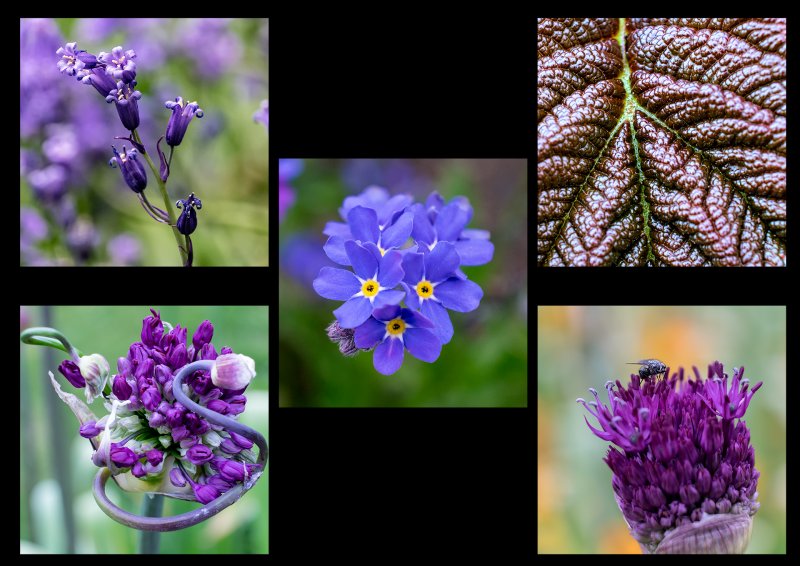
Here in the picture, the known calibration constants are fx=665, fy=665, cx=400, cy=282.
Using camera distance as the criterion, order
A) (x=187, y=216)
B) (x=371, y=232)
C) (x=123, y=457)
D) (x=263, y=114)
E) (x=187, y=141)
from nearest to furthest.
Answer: (x=123, y=457)
(x=371, y=232)
(x=187, y=216)
(x=263, y=114)
(x=187, y=141)

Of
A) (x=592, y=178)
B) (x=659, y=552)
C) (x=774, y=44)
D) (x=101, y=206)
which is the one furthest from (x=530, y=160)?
(x=101, y=206)

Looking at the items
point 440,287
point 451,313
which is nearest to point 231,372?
point 440,287

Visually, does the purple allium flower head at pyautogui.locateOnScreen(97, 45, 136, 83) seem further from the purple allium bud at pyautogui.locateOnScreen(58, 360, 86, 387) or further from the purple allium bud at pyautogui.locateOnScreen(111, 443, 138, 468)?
the purple allium bud at pyautogui.locateOnScreen(111, 443, 138, 468)

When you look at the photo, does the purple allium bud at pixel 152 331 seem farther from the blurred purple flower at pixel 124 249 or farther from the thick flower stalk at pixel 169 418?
the blurred purple flower at pixel 124 249

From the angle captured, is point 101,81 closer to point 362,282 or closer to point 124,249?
point 124,249

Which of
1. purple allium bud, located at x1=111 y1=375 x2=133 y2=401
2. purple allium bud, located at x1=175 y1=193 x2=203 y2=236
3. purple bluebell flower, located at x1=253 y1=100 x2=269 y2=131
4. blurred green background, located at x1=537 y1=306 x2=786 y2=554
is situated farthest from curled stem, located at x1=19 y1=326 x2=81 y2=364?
blurred green background, located at x1=537 y1=306 x2=786 y2=554

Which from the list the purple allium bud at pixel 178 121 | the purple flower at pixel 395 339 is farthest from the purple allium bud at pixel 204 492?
the purple allium bud at pixel 178 121
